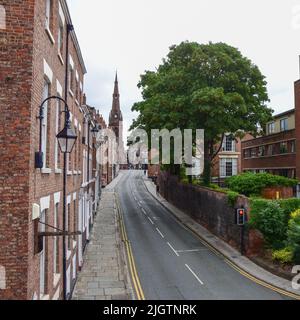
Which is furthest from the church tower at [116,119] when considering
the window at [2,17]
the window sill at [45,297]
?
the window at [2,17]

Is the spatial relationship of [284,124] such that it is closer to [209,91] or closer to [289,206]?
[209,91]

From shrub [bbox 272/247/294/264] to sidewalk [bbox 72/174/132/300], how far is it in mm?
8539

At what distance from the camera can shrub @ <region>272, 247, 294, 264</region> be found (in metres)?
19.4

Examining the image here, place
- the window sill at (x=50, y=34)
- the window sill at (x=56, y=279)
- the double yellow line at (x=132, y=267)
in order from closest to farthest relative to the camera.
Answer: the window sill at (x=50, y=34)
the window sill at (x=56, y=279)
the double yellow line at (x=132, y=267)

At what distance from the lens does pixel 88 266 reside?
21031 millimetres

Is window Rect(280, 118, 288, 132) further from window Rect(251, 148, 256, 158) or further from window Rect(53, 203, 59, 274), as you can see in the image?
window Rect(53, 203, 59, 274)

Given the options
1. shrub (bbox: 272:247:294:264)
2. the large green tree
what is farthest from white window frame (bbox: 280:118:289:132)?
shrub (bbox: 272:247:294:264)

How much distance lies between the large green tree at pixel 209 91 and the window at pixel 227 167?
30.7 m

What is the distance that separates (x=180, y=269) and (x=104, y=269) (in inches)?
172

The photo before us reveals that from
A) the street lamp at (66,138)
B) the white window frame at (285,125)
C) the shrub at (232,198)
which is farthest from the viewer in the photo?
the white window frame at (285,125)

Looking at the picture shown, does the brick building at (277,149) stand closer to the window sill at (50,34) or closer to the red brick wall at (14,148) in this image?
the window sill at (50,34)

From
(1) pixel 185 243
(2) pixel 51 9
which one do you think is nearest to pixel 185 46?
(1) pixel 185 243

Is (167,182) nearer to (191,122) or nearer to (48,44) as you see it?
(191,122)

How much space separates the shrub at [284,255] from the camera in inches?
764
